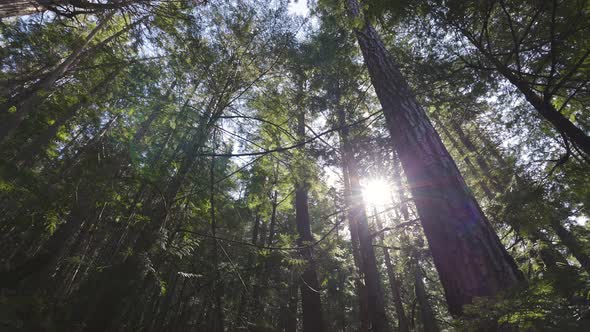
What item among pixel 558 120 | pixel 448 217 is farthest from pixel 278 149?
pixel 558 120

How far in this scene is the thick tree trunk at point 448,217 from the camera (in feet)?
5.32

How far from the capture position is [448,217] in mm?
1911

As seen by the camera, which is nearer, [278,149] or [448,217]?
[448,217]

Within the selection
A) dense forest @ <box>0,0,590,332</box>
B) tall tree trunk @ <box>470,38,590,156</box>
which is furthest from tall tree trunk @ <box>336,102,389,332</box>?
tall tree trunk @ <box>470,38,590,156</box>

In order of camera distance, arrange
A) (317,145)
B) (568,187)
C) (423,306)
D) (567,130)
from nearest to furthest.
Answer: (567,130)
(568,187)
(317,145)
(423,306)

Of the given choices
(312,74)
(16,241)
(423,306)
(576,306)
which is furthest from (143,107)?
(423,306)

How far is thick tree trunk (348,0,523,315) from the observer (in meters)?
1.62

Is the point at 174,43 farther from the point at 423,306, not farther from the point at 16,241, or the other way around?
the point at 423,306

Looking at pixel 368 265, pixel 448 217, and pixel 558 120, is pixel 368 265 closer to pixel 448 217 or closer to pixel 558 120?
pixel 448 217

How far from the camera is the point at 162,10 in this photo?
4008mm

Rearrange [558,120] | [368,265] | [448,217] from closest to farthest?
1. [448,217]
2. [558,120]
3. [368,265]

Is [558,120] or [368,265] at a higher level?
[558,120]

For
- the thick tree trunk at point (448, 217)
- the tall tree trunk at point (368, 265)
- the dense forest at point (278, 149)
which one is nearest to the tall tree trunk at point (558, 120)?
the dense forest at point (278, 149)

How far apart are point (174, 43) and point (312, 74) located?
313 centimetres
